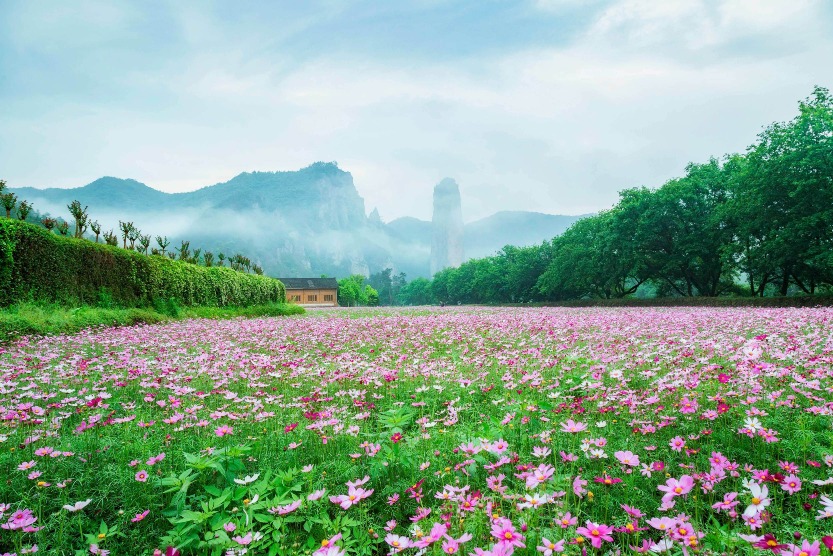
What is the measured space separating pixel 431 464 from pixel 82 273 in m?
16.8

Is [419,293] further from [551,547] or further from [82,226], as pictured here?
[551,547]

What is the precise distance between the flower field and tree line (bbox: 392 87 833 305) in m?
26.9

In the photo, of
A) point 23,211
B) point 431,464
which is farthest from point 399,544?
point 23,211

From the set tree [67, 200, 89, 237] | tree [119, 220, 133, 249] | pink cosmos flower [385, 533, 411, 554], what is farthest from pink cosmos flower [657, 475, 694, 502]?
tree [119, 220, 133, 249]

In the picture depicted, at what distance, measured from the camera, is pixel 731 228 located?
34219 mm

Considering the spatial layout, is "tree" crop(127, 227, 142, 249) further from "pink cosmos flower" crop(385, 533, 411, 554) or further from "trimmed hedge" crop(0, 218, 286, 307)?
"pink cosmos flower" crop(385, 533, 411, 554)

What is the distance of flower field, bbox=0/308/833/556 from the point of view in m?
2.08

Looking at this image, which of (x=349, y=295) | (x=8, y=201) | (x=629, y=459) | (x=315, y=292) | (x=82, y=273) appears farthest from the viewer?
(x=349, y=295)

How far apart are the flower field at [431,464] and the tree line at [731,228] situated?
26879 mm

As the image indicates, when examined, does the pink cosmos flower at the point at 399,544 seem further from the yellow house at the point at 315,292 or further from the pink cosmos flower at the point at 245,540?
the yellow house at the point at 315,292

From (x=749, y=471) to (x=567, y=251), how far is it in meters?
52.3

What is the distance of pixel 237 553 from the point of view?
6.47 ft

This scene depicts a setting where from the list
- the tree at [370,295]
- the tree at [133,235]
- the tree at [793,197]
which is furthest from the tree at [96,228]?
the tree at [370,295]

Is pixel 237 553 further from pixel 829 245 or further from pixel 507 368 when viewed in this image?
pixel 829 245
